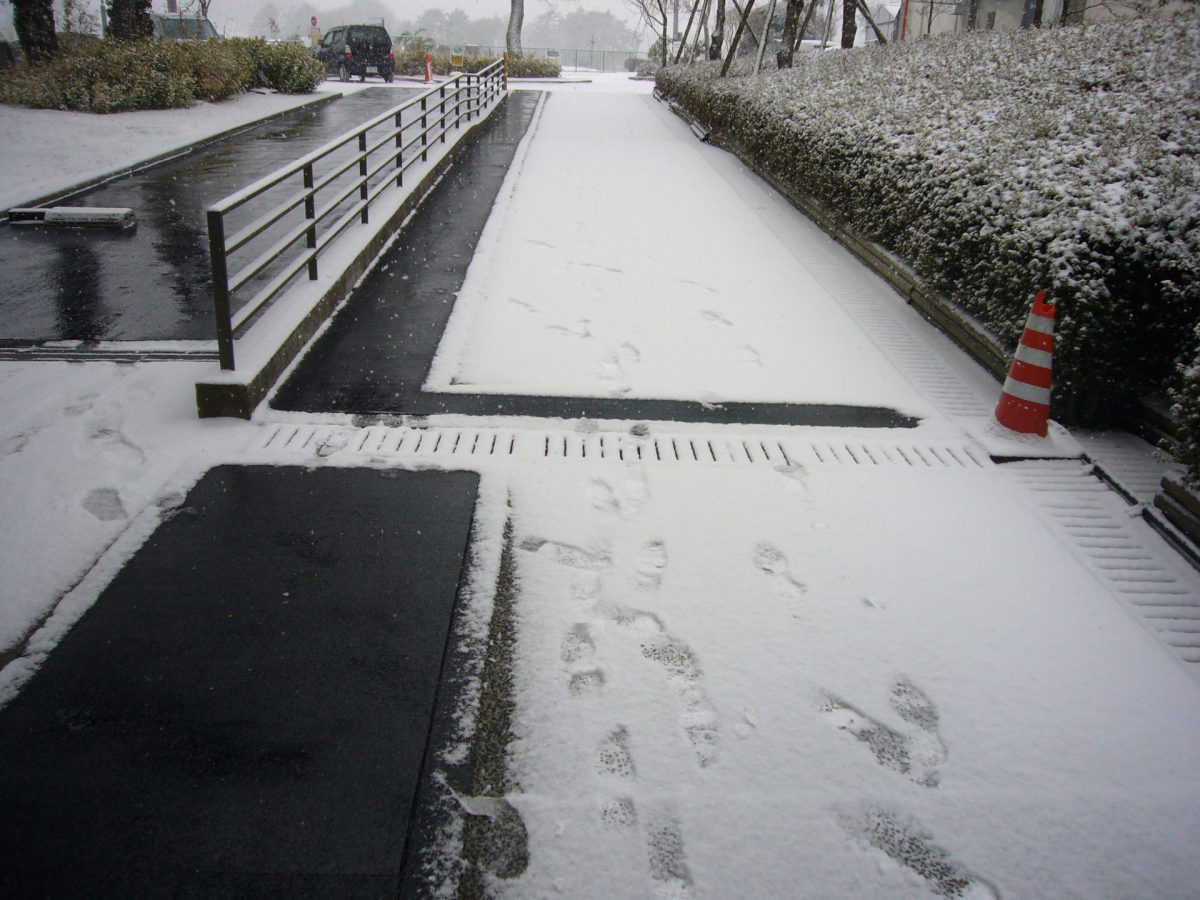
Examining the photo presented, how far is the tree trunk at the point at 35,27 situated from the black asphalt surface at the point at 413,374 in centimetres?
Result: 1284

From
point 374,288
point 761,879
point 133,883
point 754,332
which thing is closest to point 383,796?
point 133,883

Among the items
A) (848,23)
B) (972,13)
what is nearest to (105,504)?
(848,23)

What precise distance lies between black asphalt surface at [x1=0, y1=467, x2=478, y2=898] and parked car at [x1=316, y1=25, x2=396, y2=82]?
28.1 meters

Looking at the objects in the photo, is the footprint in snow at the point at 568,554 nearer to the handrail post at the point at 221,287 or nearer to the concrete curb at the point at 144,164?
the handrail post at the point at 221,287

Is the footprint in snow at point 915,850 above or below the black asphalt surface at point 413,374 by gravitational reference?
below

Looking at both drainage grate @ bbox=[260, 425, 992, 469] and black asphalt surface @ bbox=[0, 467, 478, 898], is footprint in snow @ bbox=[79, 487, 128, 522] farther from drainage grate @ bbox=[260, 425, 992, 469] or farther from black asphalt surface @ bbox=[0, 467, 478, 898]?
drainage grate @ bbox=[260, 425, 992, 469]

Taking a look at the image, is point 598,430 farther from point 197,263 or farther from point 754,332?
point 197,263

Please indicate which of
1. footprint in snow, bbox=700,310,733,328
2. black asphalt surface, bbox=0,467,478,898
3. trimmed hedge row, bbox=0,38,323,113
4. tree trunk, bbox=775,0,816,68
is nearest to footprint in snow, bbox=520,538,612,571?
black asphalt surface, bbox=0,467,478,898

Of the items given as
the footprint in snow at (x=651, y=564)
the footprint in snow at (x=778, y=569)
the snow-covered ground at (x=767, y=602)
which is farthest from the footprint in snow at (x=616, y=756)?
the footprint in snow at (x=778, y=569)

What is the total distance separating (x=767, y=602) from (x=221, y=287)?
2.92m

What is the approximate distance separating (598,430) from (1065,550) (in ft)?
7.03

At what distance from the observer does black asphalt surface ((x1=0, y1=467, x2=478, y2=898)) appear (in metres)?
1.94

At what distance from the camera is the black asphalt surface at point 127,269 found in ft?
17.3

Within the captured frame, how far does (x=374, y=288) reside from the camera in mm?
6352
